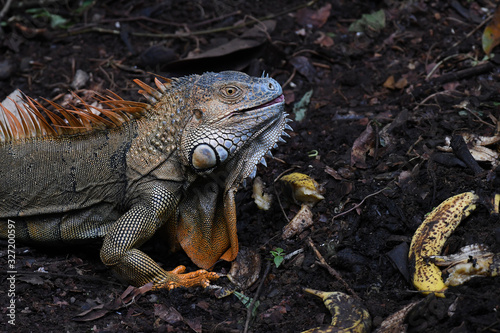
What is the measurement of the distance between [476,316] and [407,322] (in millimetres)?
459

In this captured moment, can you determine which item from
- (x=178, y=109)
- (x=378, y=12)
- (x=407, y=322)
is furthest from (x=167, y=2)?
(x=407, y=322)

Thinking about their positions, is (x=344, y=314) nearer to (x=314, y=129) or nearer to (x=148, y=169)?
(x=148, y=169)

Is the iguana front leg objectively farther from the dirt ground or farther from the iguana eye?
the iguana eye

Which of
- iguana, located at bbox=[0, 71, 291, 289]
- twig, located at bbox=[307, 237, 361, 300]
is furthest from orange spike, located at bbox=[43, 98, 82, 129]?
twig, located at bbox=[307, 237, 361, 300]

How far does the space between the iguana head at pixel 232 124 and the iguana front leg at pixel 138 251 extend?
60 centimetres

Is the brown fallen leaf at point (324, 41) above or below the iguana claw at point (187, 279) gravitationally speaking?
above

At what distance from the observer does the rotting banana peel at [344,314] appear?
3.63 m

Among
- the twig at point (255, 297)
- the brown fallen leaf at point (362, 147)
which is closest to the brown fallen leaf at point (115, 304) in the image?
the twig at point (255, 297)

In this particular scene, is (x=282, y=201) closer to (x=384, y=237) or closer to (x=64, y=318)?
(x=384, y=237)

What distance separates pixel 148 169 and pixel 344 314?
223 centimetres

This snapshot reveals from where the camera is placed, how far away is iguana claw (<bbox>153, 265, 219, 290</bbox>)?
465 cm

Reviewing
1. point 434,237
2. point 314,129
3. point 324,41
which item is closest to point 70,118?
point 314,129

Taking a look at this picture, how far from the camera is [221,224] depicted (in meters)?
5.15

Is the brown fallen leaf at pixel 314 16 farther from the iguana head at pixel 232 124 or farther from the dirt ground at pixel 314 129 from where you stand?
the iguana head at pixel 232 124
